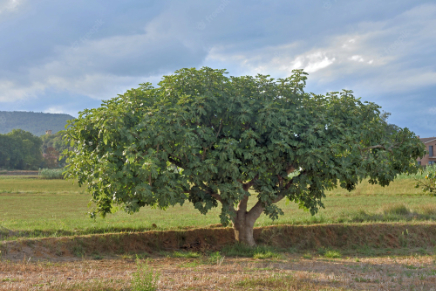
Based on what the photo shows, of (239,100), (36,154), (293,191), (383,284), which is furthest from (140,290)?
(36,154)

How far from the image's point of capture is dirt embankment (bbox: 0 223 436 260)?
1535cm

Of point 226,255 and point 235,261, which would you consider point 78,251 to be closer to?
point 226,255

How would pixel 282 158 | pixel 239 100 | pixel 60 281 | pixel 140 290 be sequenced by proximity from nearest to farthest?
1. pixel 140 290
2. pixel 60 281
3. pixel 239 100
4. pixel 282 158

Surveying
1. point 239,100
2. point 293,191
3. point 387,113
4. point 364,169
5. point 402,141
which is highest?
point 387,113

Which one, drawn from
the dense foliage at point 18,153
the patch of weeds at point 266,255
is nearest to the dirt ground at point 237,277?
the patch of weeds at point 266,255

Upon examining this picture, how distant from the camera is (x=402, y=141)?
50.1 ft

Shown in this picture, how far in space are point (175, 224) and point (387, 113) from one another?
81.1 m

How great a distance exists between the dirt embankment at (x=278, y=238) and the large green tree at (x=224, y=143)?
2062 millimetres

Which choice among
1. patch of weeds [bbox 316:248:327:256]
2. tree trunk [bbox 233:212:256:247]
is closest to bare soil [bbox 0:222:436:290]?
patch of weeds [bbox 316:248:327:256]

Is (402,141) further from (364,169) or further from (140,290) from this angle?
(140,290)

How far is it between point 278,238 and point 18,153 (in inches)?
4310

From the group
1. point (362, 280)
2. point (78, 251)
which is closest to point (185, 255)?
point (78, 251)

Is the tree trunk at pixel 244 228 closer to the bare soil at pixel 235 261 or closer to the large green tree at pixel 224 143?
the bare soil at pixel 235 261

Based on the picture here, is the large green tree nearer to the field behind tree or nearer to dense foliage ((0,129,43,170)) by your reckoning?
the field behind tree
